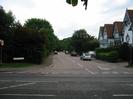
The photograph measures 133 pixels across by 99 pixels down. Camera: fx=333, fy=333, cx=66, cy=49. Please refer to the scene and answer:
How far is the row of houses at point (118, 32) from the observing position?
6296 centimetres

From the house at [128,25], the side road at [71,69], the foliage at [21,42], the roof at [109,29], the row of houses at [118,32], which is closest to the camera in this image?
the side road at [71,69]

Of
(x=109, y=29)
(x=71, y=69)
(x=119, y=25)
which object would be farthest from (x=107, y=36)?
(x=71, y=69)

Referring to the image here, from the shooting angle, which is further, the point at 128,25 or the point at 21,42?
the point at 128,25

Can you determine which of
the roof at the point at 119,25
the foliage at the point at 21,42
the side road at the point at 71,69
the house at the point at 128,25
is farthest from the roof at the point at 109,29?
the foliage at the point at 21,42

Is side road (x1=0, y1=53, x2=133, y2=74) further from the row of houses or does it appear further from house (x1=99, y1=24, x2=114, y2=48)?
house (x1=99, y1=24, x2=114, y2=48)

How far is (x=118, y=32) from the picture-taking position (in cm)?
7806

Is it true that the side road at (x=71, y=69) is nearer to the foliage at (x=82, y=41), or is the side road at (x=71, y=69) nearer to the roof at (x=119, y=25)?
the roof at (x=119, y=25)

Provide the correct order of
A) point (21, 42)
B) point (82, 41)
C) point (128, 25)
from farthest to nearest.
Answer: point (82, 41) < point (128, 25) < point (21, 42)

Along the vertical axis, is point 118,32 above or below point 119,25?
below

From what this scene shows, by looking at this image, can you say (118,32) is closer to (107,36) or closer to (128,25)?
(107,36)

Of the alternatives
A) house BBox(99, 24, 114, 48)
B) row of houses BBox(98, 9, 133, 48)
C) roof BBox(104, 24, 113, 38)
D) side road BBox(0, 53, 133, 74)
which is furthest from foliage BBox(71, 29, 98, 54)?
side road BBox(0, 53, 133, 74)

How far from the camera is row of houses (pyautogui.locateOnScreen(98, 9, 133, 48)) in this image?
207 ft

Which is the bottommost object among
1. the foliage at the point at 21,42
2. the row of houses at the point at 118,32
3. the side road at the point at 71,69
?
the side road at the point at 71,69

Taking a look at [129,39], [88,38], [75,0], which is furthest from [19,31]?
[88,38]
